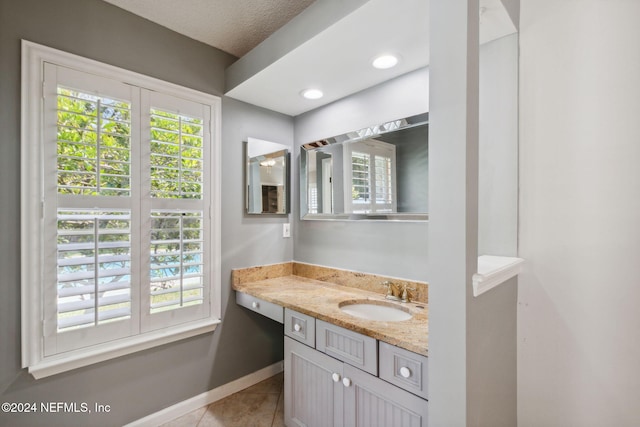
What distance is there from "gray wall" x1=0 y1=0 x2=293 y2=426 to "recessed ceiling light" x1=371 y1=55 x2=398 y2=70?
1046mm

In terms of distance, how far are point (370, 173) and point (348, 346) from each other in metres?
1.06

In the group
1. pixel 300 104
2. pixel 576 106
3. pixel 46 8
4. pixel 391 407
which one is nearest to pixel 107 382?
pixel 391 407

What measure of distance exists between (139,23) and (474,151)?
78.5 inches

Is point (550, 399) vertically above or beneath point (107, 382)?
above

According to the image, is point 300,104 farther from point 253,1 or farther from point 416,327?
point 416,327

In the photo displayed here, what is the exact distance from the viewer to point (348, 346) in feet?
4.66

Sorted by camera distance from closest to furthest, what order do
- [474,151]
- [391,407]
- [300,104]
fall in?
[474,151] < [391,407] < [300,104]

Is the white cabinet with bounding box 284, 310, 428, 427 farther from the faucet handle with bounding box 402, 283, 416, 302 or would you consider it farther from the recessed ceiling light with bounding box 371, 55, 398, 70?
the recessed ceiling light with bounding box 371, 55, 398, 70

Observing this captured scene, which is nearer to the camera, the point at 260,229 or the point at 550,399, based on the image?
the point at 550,399

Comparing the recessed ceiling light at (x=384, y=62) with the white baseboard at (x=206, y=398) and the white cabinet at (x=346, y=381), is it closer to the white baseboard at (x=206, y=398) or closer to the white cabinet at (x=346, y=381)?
the white cabinet at (x=346, y=381)

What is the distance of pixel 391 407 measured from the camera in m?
1.26

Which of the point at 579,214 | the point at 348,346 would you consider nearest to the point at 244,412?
the point at 348,346

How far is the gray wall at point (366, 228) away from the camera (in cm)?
178

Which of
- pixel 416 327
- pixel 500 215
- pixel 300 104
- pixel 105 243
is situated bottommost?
pixel 416 327
